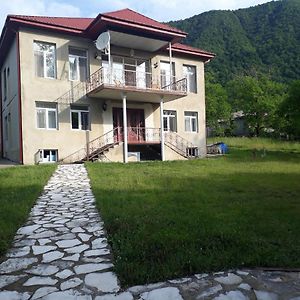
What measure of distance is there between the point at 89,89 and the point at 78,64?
1.44m

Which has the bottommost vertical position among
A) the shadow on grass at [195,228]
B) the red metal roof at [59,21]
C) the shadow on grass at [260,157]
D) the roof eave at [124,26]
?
the shadow on grass at [195,228]

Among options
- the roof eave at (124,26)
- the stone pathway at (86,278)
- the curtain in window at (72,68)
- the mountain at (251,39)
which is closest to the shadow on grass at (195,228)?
the stone pathway at (86,278)

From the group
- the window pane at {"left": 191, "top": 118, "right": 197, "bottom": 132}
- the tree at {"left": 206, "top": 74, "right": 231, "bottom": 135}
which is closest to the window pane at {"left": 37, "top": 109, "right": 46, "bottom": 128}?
the window pane at {"left": 191, "top": 118, "right": 197, "bottom": 132}

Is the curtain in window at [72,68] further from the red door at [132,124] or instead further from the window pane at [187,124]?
the window pane at [187,124]

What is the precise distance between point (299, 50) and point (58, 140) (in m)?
42.8

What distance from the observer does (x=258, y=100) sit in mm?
42031

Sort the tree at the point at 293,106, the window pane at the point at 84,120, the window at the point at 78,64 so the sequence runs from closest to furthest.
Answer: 1. the window at the point at 78,64
2. the window pane at the point at 84,120
3. the tree at the point at 293,106

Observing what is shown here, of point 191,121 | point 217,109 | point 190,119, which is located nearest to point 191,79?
point 190,119

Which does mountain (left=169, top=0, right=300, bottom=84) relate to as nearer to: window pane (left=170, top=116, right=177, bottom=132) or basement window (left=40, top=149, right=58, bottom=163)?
→ window pane (left=170, top=116, right=177, bottom=132)

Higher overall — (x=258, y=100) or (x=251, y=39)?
(x=251, y=39)

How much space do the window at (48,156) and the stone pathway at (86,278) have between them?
38.0 feet

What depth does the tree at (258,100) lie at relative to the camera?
40844 millimetres

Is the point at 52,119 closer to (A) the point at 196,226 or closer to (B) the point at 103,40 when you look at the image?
(B) the point at 103,40

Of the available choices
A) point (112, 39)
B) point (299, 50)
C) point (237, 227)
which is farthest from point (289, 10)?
point (237, 227)
